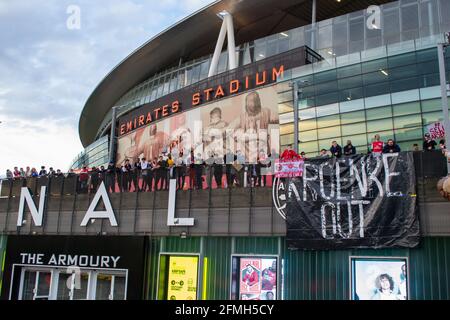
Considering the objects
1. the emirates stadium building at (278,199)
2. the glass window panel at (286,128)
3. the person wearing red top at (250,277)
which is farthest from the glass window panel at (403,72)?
the person wearing red top at (250,277)

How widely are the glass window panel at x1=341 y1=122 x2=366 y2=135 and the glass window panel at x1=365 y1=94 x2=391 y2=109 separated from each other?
116 cm

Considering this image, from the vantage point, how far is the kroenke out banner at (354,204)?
50.1 feet

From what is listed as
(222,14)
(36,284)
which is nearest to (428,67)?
(222,14)

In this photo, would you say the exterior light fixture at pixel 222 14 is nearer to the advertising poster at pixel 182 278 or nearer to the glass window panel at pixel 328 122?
the glass window panel at pixel 328 122

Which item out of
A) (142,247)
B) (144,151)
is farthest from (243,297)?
(144,151)

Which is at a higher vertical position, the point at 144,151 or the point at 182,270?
the point at 144,151

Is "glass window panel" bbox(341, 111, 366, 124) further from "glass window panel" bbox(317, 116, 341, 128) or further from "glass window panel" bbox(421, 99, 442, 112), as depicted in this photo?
"glass window panel" bbox(421, 99, 442, 112)

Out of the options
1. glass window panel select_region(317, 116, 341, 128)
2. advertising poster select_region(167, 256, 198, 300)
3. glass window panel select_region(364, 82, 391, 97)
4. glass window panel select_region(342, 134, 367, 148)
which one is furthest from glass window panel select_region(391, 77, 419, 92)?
advertising poster select_region(167, 256, 198, 300)

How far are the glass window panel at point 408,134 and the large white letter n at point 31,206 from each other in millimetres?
18849

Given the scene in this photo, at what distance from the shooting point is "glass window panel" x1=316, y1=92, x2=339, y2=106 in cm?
3086

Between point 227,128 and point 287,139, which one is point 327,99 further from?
point 227,128
